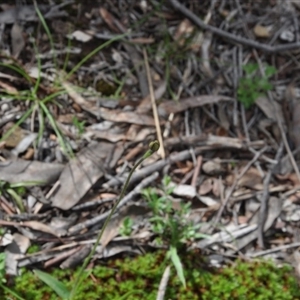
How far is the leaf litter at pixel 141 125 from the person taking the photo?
271 cm

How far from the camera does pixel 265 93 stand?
3230mm

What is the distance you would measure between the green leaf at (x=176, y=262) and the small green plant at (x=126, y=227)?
0.67 ft

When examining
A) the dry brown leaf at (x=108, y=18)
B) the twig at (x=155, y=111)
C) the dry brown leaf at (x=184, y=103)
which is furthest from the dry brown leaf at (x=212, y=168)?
the dry brown leaf at (x=108, y=18)

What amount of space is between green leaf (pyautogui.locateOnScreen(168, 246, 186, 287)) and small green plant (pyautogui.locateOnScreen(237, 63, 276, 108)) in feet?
3.10

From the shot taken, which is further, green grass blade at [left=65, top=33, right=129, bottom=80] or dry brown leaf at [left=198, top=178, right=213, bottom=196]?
green grass blade at [left=65, top=33, right=129, bottom=80]

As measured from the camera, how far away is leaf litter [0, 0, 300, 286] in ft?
8.88

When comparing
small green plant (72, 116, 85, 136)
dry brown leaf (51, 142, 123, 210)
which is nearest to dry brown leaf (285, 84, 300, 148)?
dry brown leaf (51, 142, 123, 210)

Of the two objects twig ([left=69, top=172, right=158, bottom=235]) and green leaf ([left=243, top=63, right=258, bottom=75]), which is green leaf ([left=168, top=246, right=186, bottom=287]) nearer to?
twig ([left=69, top=172, right=158, bottom=235])

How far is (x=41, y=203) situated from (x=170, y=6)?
140 cm

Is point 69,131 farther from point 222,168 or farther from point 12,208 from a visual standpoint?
point 222,168

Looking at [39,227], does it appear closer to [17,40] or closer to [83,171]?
[83,171]

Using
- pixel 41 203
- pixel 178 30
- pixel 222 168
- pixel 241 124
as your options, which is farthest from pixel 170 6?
pixel 41 203

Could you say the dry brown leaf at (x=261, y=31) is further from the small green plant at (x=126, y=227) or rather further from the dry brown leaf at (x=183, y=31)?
the small green plant at (x=126, y=227)

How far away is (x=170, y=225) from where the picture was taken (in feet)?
8.62
